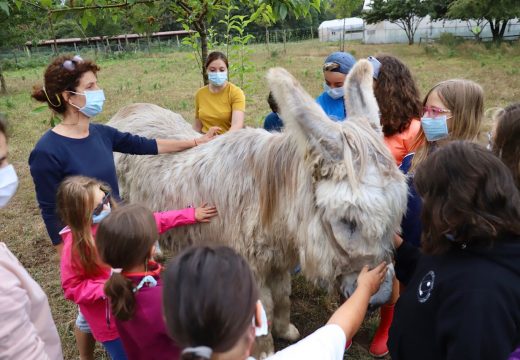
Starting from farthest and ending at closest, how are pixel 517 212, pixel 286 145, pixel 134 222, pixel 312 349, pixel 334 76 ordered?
pixel 334 76 < pixel 286 145 < pixel 134 222 < pixel 517 212 < pixel 312 349

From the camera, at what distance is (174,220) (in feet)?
8.91

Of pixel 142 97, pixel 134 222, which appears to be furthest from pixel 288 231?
pixel 142 97

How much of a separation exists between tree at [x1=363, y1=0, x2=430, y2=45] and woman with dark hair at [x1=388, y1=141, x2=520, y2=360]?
35.2 metres

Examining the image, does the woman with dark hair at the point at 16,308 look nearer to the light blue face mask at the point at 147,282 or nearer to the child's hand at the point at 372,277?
the light blue face mask at the point at 147,282

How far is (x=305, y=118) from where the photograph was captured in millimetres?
2002

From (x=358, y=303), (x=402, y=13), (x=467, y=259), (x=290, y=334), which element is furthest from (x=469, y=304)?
(x=402, y=13)

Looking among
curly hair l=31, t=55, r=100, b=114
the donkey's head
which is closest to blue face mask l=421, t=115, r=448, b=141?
the donkey's head

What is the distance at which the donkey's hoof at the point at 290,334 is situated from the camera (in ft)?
10.9

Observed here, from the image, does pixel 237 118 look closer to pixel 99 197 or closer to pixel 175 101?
pixel 99 197

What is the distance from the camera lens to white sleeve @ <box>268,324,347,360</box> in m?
1.29

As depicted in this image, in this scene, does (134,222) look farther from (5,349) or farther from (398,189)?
(398,189)

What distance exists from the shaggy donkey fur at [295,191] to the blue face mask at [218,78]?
1.02 meters

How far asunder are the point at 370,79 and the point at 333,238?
107cm

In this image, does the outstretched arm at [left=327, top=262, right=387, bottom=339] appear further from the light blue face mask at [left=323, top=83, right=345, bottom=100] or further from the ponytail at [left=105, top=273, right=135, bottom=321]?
the light blue face mask at [left=323, top=83, right=345, bottom=100]
